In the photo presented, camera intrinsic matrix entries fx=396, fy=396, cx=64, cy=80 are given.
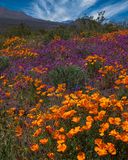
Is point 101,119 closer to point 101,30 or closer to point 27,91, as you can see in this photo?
point 27,91

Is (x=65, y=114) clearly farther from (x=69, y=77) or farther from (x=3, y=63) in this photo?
(x=3, y=63)

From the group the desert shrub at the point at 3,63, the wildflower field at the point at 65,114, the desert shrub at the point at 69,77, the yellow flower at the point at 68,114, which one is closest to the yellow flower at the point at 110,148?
the wildflower field at the point at 65,114

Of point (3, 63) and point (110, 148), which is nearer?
point (110, 148)

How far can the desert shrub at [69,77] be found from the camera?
31.2 ft

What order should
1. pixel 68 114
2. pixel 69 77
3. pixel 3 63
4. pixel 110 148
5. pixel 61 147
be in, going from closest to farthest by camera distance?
1. pixel 110 148
2. pixel 61 147
3. pixel 68 114
4. pixel 69 77
5. pixel 3 63

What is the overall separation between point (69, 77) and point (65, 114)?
4.60m

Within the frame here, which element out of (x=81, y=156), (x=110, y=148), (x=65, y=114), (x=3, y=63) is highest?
→ (x=3, y=63)

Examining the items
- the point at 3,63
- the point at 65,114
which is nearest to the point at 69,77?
the point at 3,63

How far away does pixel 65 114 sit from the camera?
16.7ft

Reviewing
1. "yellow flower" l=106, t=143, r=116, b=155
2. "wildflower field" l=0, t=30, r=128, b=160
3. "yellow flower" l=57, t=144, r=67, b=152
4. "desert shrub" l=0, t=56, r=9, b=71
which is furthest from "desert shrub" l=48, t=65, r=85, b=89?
"yellow flower" l=106, t=143, r=116, b=155

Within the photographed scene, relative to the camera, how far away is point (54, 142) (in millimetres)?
5137

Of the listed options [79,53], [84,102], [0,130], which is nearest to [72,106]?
[84,102]

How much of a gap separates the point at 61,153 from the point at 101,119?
64 centimetres

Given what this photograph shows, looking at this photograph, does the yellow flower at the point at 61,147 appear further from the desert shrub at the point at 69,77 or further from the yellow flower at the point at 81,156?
the desert shrub at the point at 69,77
